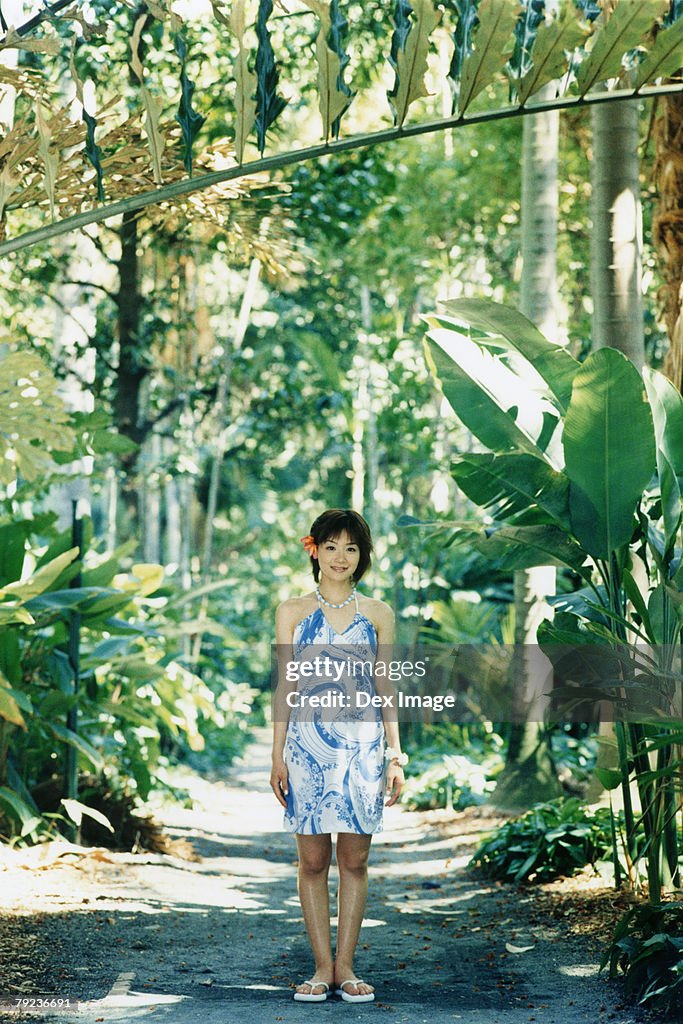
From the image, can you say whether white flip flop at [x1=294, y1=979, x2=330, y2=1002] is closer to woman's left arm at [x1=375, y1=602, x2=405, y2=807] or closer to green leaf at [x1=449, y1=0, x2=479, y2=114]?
woman's left arm at [x1=375, y1=602, x2=405, y2=807]

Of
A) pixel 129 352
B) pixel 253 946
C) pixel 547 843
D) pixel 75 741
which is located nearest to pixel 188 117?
pixel 253 946

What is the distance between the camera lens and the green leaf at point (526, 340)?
4.41 m

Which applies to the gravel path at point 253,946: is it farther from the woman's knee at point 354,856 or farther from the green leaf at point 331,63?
the green leaf at point 331,63

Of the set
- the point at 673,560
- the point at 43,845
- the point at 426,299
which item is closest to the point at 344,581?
the point at 673,560

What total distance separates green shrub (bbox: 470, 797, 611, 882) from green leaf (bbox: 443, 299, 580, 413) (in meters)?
2.09

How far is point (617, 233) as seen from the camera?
543 cm

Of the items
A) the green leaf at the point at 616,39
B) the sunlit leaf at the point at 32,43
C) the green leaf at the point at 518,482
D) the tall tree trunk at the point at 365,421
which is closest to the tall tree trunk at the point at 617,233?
the green leaf at the point at 518,482

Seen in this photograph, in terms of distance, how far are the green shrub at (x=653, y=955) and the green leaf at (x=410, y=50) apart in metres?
2.48

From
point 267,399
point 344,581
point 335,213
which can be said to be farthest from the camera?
point 267,399

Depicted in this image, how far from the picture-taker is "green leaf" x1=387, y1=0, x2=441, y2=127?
10.4ft

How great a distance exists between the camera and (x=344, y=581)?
12.2 feet

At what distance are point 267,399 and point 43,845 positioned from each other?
7.34m

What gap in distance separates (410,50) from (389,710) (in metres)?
2.00

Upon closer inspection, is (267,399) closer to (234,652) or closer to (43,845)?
(234,652)
